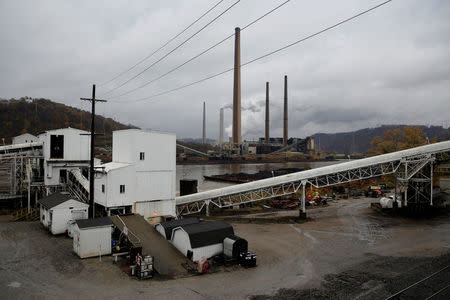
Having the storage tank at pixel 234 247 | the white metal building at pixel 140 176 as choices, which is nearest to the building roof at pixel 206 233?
the storage tank at pixel 234 247

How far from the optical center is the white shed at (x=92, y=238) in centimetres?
1622

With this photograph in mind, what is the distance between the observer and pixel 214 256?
16.3m

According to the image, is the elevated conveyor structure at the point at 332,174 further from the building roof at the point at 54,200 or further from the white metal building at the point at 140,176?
the building roof at the point at 54,200

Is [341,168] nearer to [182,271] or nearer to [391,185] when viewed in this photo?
[182,271]

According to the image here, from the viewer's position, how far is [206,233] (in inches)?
645

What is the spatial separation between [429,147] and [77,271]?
1186 inches

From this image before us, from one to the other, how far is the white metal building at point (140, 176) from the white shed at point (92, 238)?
16.3ft

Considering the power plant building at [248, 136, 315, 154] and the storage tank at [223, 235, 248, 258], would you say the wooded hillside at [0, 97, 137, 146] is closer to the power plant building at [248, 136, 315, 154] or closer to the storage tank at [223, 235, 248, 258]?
the power plant building at [248, 136, 315, 154]

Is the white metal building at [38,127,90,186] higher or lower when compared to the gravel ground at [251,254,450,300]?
higher

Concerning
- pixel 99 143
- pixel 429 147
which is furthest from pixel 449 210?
pixel 99 143

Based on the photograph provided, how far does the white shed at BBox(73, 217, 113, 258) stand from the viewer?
16.2m

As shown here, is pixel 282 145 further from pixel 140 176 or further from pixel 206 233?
pixel 206 233

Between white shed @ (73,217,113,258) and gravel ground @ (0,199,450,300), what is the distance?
1.74ft

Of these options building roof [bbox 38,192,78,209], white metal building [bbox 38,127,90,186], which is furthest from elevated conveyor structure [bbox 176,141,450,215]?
white metal building [bbox 38,127,90,186]
